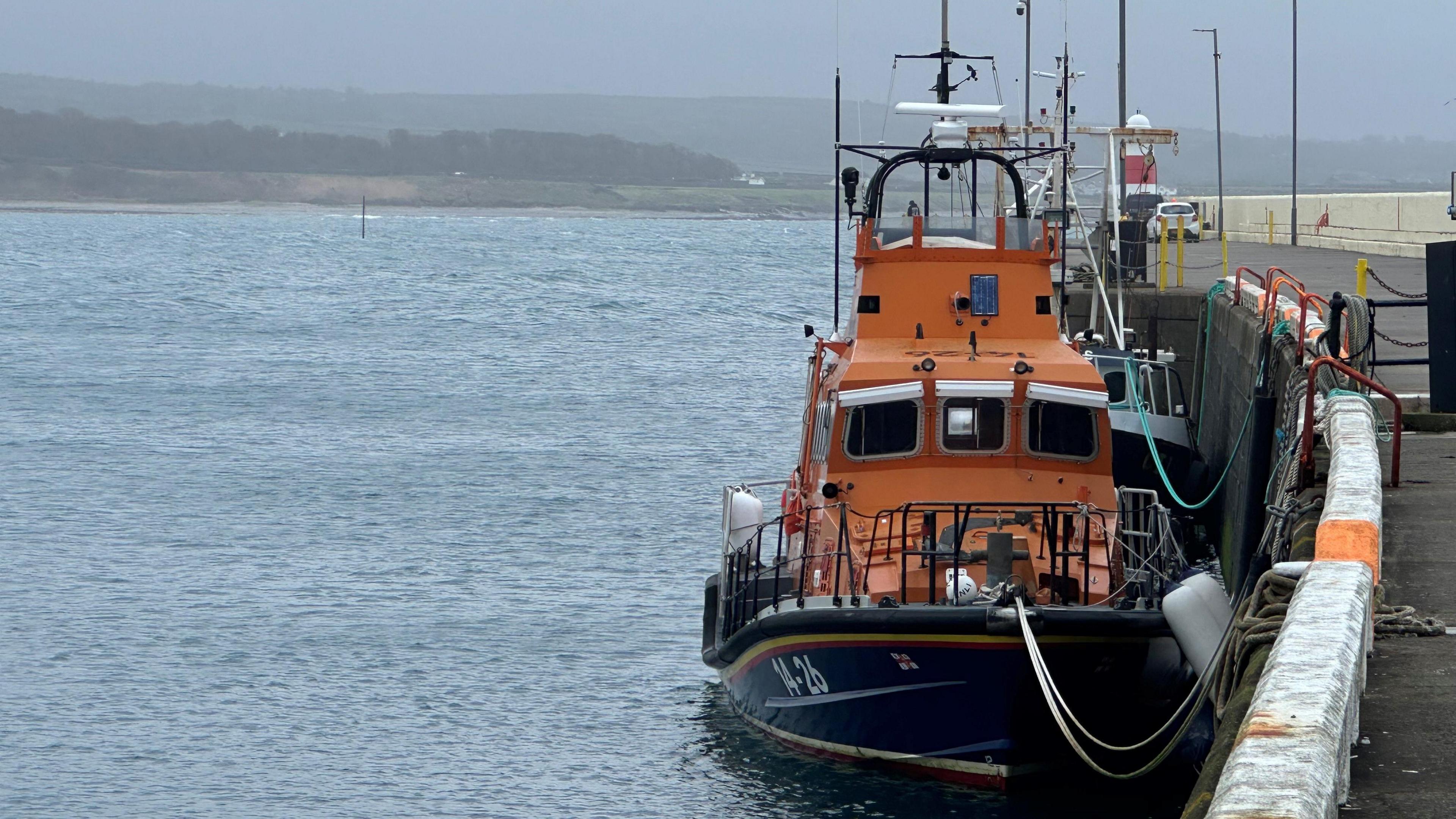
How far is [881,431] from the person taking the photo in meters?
11.2

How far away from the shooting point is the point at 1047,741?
10000mm

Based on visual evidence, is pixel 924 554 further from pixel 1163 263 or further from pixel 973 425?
pixel 1163 263

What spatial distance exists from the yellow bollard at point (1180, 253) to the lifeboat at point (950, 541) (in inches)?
530

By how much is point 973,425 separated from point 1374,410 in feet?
8.16

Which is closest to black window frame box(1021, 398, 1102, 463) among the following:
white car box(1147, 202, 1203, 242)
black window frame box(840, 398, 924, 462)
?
black window frame box(840, 398, 924, 462)

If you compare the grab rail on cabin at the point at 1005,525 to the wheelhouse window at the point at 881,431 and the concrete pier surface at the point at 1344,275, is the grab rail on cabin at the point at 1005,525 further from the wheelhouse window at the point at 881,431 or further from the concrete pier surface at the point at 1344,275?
the concrete pier surface at the point at 1344,275

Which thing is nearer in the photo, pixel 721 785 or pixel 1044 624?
pixel 1044 624

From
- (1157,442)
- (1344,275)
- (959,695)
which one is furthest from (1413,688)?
(1344,275)

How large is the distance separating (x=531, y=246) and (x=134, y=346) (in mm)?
76782

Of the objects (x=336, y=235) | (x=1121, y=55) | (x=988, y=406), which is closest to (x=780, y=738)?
(x=988, y=406)

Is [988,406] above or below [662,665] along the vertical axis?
above

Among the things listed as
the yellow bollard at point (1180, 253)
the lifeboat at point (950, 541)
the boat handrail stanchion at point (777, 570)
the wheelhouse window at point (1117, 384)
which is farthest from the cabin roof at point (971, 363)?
the yellow bollard at point (1180, 253)

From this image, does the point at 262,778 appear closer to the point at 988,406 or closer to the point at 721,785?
the point at 721,785

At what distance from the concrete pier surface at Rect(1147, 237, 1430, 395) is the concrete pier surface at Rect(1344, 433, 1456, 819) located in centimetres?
513
